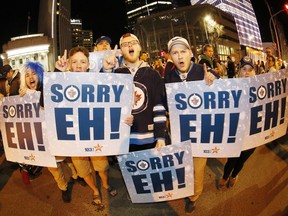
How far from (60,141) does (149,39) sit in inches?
2345

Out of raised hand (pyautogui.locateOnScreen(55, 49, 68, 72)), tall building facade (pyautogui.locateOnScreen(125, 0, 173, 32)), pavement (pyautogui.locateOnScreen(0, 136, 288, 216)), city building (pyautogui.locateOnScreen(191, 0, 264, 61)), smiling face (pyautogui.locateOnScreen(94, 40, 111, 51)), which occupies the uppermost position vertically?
tall building facade (pyautogui.locateOnScreen(125, 0, 173, 32))

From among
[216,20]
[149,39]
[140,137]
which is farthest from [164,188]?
[216,20]

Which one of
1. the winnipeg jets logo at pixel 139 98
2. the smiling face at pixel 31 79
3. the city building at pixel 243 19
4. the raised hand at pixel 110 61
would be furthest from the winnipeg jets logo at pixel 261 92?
the city building at pixel 243 19

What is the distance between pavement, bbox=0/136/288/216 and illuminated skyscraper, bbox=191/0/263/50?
86.9 metres

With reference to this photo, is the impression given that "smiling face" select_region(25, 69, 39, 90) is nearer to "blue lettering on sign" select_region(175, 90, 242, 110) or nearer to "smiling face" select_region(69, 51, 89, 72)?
"smiling face" select_region(69, 51, 89, 72)

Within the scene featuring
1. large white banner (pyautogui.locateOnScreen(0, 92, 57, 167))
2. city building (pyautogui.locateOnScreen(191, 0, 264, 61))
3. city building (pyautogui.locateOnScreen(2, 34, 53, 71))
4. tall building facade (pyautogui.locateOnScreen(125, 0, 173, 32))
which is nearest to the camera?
large white banner (pyautogui.locateOnScreen(0, 92, 57, 167))

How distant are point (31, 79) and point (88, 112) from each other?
3.80 feet

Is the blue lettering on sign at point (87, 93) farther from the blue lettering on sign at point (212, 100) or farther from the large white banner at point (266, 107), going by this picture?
the large white banner at point (266, 107)

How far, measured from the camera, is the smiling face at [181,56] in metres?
2.93

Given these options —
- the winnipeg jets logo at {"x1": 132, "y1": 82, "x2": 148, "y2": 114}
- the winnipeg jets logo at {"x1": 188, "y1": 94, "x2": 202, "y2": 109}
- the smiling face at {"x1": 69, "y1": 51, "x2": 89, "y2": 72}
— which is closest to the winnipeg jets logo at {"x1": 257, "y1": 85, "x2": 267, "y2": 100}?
the winnipeg jets logo at {"x1": 188, "y1": 94, "x2": 202, "y2": 109}

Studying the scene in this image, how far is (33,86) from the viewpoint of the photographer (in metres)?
3.38

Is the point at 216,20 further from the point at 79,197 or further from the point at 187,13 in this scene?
the point at 79,197

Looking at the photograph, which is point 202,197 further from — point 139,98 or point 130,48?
point 130,48

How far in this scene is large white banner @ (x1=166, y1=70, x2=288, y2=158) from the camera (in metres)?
2.82
